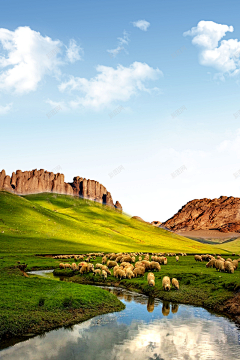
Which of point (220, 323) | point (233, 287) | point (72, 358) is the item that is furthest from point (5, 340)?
point (233, 287)

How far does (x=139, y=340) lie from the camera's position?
57.6ft

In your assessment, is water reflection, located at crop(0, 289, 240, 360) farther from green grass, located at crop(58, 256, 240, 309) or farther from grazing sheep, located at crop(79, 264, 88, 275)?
grazing sheep, located at crop(79, 264, 88, 275)

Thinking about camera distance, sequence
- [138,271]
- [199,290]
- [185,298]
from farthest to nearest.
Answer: [138,271]
[199,290]
[185,298]

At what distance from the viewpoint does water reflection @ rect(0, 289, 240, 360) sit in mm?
15578

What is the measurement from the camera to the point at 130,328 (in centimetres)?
1962

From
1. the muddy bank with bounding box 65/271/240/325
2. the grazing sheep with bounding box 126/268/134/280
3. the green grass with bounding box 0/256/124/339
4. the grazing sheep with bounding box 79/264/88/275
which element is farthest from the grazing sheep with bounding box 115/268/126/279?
the green grass with bounding box 0/256/124/339

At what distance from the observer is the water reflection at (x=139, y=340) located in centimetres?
1558

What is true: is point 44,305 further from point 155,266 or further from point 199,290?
point 155,266

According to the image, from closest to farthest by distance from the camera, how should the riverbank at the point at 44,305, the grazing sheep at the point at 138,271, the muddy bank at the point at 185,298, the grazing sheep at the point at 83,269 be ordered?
the riverbank at the point at 44,305, the muddy bank at the point at 185,298, the grazing sheep at the point at 138,271, the grazing sheep at the point at 83,269

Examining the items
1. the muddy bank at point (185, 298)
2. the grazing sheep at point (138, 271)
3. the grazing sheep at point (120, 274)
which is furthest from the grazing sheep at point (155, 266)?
the muddy bank at point (185, 298)

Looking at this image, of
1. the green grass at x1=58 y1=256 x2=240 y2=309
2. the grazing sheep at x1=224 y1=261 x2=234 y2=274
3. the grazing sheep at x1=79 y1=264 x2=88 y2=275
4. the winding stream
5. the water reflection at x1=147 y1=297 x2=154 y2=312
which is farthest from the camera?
the grazing sheep at x1=79 y1=264 x2=88 y2=275

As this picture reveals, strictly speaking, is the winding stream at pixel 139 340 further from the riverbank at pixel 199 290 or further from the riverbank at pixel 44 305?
the riverbank at pixel 199 290

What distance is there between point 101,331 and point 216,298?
44.5 feet

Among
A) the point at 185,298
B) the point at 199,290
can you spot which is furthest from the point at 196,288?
the point at 185,298
